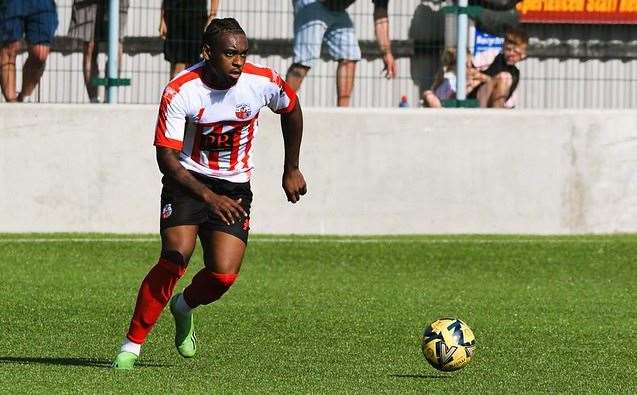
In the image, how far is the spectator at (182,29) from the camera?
15.5 metres

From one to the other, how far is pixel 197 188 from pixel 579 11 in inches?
519

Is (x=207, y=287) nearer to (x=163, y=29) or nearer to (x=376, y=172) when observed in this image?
(x=376, y=172)

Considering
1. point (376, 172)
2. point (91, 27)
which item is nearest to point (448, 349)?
point (376, 172)

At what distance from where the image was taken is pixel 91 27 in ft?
51.1

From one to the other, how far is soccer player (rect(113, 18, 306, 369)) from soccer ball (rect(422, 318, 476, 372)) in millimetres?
1191

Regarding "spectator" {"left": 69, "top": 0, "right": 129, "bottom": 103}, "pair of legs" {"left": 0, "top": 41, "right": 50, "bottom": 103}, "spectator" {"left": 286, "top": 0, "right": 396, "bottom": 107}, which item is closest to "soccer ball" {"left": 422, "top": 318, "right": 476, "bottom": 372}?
"spectator" {"left": 286, "top": 0, "right": 396, "bottom": 107}

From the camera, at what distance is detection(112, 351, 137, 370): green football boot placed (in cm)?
802

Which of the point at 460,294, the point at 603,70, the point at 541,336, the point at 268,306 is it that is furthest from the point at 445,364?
the point at 603,70

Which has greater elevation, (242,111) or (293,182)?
(242,111)

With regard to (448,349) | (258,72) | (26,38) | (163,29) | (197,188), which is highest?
(163,29)

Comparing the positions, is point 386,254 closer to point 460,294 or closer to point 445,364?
point 460,294

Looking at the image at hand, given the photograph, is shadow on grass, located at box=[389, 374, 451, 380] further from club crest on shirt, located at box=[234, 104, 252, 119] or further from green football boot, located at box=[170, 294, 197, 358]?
club crest on shirt, located at box=[234, 104, 252, 119]

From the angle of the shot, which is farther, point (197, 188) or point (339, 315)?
point (339, 315)

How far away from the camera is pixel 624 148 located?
15938 mm
